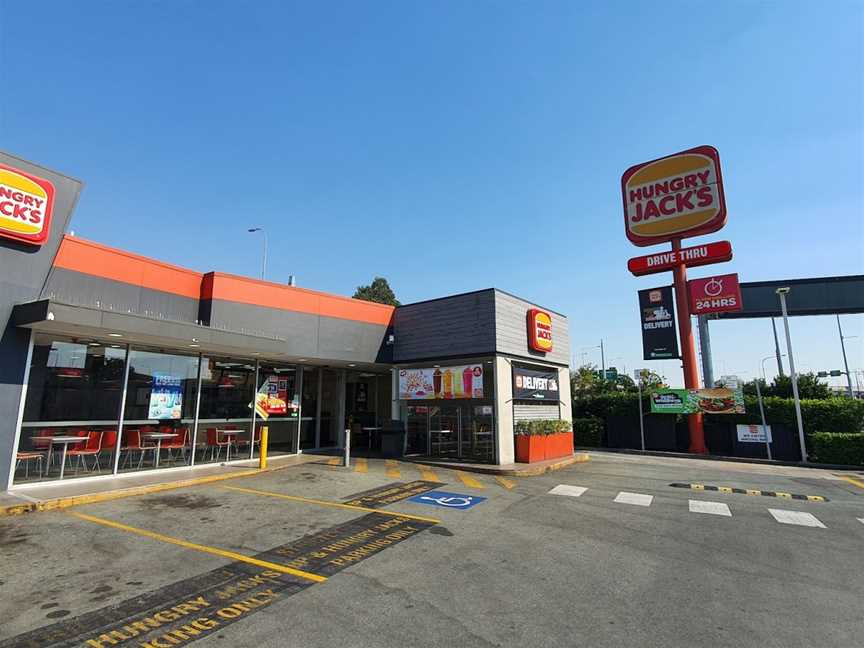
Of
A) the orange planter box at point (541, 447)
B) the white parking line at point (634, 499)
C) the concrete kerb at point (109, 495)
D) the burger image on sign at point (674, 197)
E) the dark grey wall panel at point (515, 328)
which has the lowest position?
the white parking line at point (634, 499)

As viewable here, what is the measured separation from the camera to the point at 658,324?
89.6 ft

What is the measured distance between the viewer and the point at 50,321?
30.9 feet

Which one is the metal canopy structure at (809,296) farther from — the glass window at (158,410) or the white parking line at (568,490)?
the glass window at (158,410)

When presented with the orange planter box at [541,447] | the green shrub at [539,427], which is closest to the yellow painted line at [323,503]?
the orange planter box at [541,447]

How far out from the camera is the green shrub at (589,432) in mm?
27078

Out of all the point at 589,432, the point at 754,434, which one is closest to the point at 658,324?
the point at 589,432

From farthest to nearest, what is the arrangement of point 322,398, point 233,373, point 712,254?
point 712,254
point 322,398
point 233,373

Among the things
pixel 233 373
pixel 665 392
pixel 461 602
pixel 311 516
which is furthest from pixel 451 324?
pixel 665 392

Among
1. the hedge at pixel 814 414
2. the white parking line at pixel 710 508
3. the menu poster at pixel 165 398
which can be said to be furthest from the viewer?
the hedge at pixel 814 414

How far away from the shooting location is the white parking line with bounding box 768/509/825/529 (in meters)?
8.73

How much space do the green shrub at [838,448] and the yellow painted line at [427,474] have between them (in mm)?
17334

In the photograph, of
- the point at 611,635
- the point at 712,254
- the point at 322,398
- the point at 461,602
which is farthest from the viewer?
the point at 712,254

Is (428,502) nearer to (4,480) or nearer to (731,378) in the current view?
(4,480)

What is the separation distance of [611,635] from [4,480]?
479 inches
